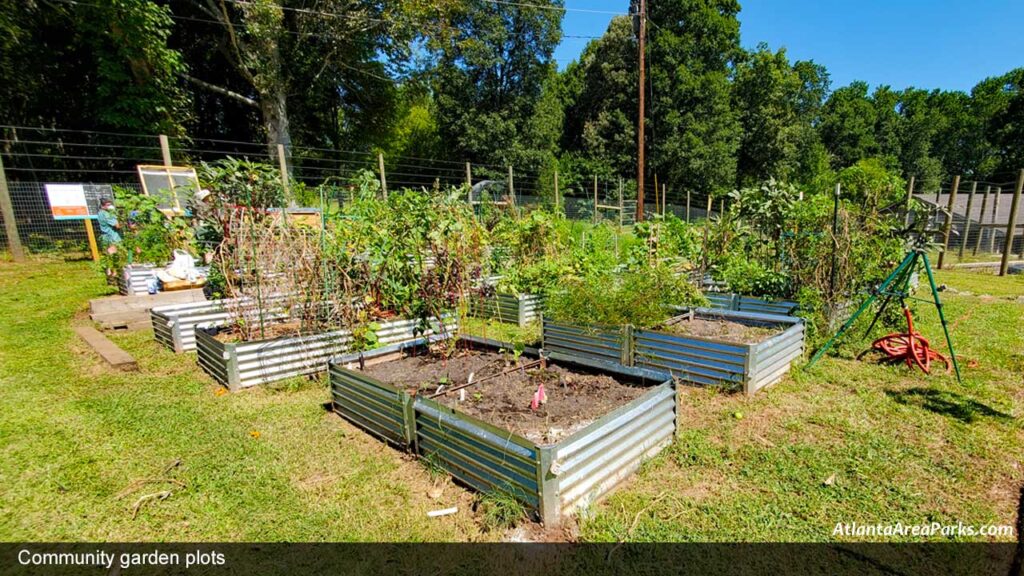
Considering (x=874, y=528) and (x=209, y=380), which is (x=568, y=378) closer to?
(x=874, y=528)

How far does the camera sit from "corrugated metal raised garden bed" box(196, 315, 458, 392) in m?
3.91

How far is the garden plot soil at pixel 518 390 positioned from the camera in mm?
2764

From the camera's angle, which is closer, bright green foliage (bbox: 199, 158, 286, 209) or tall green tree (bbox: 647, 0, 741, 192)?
bright green foliage (bbox: 199, 158, 286, 209)

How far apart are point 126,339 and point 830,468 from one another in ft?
22.6

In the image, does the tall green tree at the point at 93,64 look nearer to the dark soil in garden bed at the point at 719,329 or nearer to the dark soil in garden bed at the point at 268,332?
the dark soil in garden bed at the point at 268,332

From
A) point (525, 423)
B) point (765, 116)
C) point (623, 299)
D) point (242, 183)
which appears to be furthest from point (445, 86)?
point (525, 423)

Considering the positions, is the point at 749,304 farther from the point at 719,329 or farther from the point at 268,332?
the point at 268,332

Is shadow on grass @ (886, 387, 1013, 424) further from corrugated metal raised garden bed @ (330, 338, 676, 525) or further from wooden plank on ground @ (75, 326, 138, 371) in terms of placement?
wooden plank on ground @ (75, 326, 138, 371)

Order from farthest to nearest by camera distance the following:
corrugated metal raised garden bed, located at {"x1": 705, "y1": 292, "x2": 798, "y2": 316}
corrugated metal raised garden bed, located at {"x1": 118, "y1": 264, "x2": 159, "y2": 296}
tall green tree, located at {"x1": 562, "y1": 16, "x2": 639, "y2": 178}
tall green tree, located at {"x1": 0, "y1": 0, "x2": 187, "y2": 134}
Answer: tall green tree, located at {"x1": 562, "y1": 16, "x2": 639, "y2": 178}, tall green tree, located at {"x1": 0, "y1": 0, "x2": 187, "y2": 134}, corrugated metal raised garden bed, located at {"x1": 118, "y1": 264, "x2": 159, "y2": 296}, corrugated metal raised garden bed, located at {"x1": 705, "y1": 292, "x2": 798, "y2": 316}

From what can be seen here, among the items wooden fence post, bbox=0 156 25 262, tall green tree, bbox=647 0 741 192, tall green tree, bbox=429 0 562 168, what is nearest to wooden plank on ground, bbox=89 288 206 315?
wooden fence post, bbox=0 156 25 262

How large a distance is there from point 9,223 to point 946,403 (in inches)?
559

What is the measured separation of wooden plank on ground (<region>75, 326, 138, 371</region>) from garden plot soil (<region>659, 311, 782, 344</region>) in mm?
5020

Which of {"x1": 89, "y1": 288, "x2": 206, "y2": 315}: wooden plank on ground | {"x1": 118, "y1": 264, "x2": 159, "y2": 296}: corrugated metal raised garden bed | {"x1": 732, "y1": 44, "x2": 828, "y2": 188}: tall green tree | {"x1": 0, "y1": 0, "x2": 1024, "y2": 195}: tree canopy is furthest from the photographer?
{"x1": 732, "y1": 44, "x2": 828, "y2": 188}: tall green tree

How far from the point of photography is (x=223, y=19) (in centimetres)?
1320
